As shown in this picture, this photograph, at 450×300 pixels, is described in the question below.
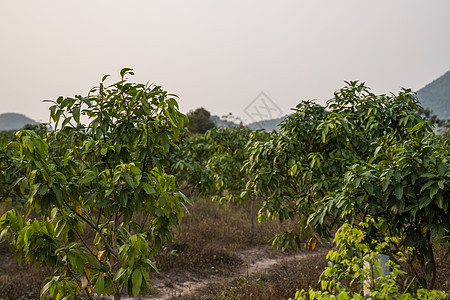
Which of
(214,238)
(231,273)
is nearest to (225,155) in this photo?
(214,238)

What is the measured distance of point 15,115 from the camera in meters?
160

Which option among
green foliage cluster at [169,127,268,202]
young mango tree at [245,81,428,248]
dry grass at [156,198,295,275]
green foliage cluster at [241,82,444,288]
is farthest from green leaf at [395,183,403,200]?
green foliage cluster at [169,127,268,202]

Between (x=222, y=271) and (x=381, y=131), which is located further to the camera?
(x=222, y=271)

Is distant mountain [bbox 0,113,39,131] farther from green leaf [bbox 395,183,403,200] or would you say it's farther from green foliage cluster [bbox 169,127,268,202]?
green leaf [bbox 395,183,403,200]

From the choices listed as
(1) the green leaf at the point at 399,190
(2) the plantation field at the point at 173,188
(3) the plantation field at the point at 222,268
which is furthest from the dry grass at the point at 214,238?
(1) the green leaf at the point at 399,190

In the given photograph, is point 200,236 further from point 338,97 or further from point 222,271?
point 338,97

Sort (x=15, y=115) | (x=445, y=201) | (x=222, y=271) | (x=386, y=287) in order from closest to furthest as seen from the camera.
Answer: (x=386, y=287) < (x=445, y=201) < (x=222, y=271) < (x=15, y=115)

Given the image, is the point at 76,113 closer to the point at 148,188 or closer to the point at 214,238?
the point at 148,188

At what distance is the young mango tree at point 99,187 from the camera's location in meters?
2.23

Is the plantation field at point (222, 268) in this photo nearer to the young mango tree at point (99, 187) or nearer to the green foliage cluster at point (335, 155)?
the green foliage cluster at point (335, 155)

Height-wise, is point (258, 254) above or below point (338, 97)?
below

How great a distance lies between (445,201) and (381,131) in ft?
6.86

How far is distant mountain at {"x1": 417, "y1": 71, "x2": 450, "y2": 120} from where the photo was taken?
143688mm

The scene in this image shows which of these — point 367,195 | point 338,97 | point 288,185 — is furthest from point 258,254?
point 367,195
